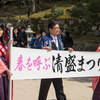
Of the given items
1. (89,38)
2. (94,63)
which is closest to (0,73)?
(94,63)

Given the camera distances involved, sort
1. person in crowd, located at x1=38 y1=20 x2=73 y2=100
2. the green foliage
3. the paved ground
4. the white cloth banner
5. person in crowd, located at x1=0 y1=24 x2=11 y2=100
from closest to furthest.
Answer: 1. person in crowd, located at x1=0 y1=24 x2=11 y2=100
2. the white cloth banner
3. person in crowd, located at x1=38 y1=20 x2=73 y2=100
4. the paved ground
5. the green foliage

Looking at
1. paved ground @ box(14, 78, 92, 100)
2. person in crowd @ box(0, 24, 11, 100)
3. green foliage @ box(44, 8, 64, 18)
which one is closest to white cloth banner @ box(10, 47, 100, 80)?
person in crowd @ box(0, 24, 11, 100)

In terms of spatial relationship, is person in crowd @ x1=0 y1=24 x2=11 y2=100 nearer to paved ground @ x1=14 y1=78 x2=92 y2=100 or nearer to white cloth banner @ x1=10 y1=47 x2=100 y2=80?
white cloth banner @ x1=10 y1=47 x2=100 y2=80

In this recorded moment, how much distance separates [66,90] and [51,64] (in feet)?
6.96

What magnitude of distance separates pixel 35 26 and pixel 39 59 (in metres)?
16.0

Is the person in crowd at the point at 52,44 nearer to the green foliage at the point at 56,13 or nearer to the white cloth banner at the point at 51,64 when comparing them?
the white cloth banner at the point at 51,64

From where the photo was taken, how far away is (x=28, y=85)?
6836 millimetres

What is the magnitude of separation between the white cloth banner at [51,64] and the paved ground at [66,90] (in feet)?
4.04

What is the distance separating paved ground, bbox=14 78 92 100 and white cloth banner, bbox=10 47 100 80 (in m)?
1.23

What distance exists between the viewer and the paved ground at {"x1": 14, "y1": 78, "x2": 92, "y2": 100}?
575 cm

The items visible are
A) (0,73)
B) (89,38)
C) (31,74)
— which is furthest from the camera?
(89,38)

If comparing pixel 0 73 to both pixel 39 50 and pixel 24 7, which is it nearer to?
pixel 39 50

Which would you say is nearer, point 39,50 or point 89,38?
point 39,50

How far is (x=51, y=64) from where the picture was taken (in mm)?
4434
